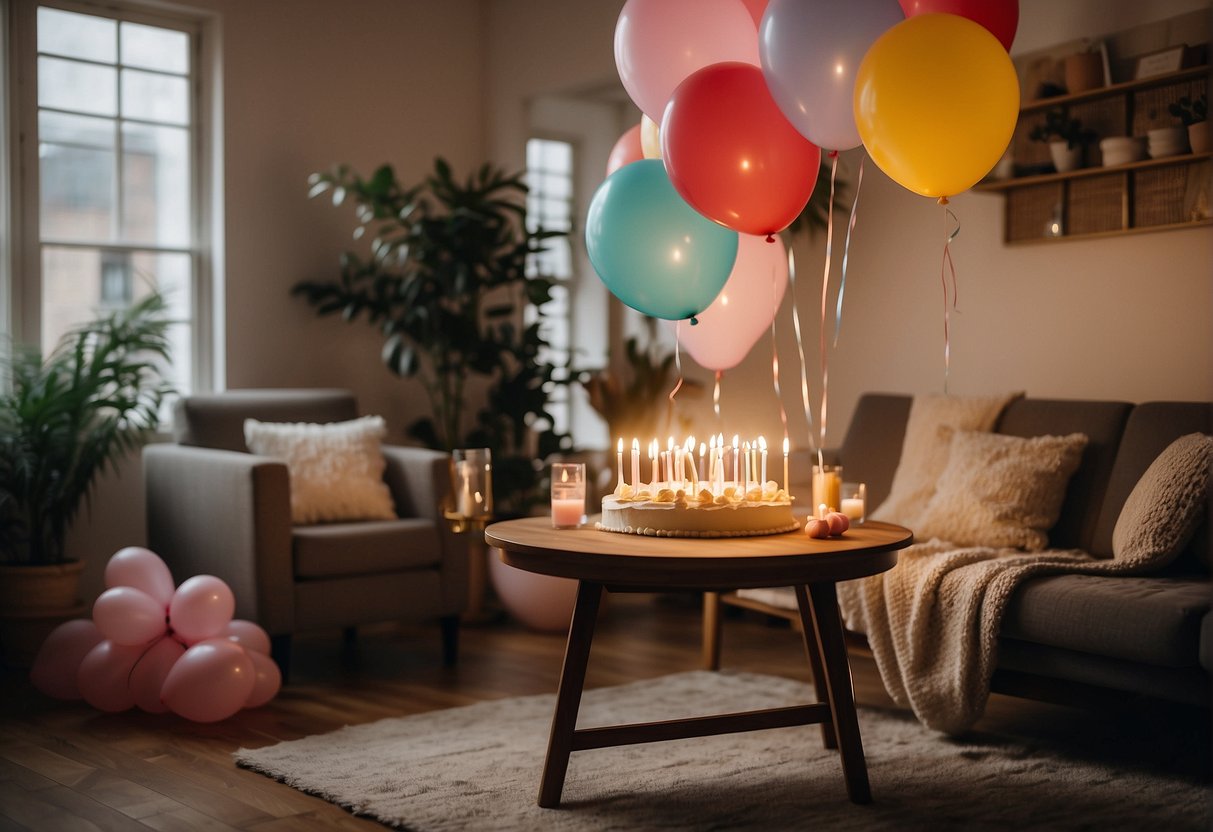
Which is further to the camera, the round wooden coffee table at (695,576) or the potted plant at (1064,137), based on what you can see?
the potted plant at (1064,137)

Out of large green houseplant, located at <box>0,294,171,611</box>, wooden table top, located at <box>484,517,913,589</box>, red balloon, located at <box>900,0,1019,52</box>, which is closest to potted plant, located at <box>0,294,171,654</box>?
large green houseplant, located at <box>0,294,171,611</box>

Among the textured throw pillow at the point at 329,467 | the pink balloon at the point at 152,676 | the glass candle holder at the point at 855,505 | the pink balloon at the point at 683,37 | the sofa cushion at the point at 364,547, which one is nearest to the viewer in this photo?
the pink balloon at the point at 683,37

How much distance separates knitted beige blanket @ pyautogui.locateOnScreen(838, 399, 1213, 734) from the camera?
2.96 metres

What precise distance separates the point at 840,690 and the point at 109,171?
131 inches

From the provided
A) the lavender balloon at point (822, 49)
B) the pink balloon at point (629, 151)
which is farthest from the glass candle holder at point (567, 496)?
the lavender balloon at point (822, 49)

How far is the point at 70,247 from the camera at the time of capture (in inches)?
174

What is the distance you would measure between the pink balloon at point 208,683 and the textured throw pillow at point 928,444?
1873 mm

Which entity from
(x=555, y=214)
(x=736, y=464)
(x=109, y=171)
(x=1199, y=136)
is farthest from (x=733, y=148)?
(x=555, y=214)

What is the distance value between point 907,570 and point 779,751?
0.56 meters

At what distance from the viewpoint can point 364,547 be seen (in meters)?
3.77

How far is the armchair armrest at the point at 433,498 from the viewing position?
3.98 m

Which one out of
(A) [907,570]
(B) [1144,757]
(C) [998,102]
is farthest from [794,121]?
(B) [1144,757]

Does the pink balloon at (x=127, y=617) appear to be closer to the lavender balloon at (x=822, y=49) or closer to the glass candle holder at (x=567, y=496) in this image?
the glass candle holder at (x=567, y=496)

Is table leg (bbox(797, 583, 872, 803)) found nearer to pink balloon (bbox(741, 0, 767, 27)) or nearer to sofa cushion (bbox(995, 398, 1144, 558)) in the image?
sofa cushion (bbox(995, 398, 1144, 558))
